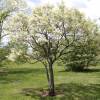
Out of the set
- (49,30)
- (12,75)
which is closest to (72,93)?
(49,30)

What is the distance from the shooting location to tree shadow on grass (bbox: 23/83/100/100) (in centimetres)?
2703

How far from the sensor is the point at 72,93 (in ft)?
94.7

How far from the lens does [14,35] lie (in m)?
28.6

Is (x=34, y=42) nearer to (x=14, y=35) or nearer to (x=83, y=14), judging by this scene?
(x=14, y=35)

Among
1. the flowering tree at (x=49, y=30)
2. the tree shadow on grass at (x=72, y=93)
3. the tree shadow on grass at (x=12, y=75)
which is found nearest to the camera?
the tree shadow on grass at (x=72, y=93)

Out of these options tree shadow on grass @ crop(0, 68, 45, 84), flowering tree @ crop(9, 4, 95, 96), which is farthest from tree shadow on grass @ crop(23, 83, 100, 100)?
tree shadow on grass @ crop(0, 68, 45, 84)

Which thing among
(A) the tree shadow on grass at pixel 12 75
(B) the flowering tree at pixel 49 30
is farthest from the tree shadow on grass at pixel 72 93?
(A) the tree shadow on grass at pixel 12 75

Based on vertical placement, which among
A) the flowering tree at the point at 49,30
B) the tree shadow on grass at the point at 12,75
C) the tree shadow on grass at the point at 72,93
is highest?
the flowering tree at the point at 49,30

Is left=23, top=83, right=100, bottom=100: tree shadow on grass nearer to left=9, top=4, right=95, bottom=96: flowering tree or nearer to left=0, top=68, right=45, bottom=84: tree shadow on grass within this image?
left=9, top=4, right=95, bottom=96: flowering tree

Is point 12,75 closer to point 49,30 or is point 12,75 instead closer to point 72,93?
point 72,93

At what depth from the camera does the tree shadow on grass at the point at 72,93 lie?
88.7 ft

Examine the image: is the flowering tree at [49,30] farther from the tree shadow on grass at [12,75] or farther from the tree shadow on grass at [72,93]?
the tree shadow on grass at [12,75]

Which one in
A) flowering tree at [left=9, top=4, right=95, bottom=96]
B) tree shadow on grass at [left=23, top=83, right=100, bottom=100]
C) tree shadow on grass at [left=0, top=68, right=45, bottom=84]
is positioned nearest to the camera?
tree shadow on grass at [left=23, top=83, right=100, bottom=100]

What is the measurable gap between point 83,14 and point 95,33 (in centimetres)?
224
